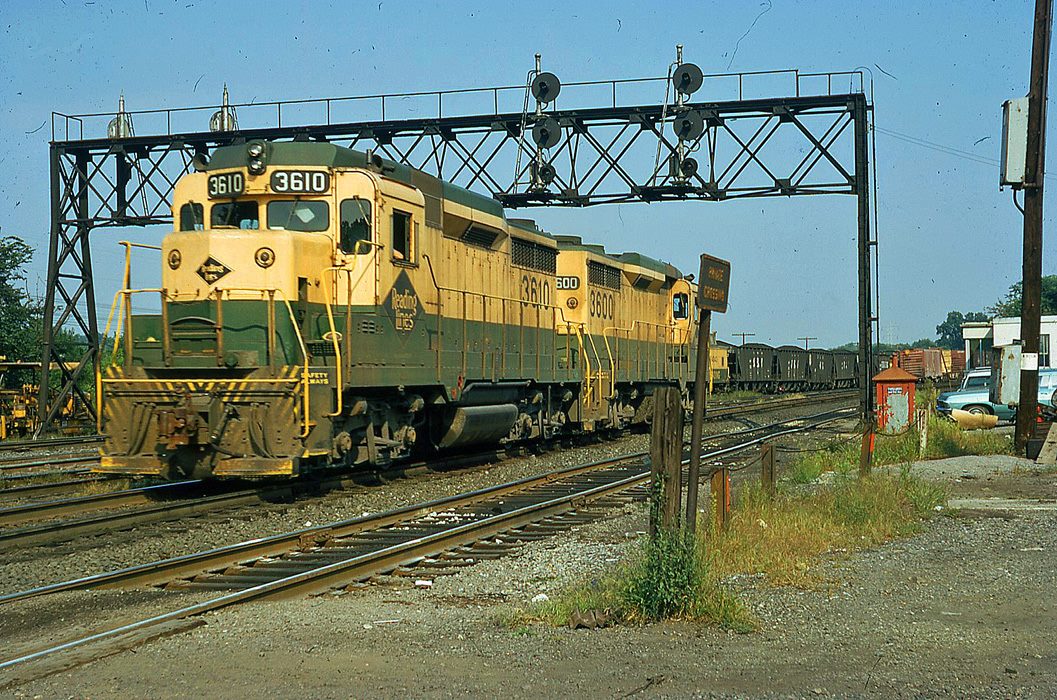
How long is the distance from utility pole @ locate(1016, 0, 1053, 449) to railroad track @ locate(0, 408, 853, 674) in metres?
7.65

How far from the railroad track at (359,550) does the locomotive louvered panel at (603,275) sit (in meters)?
7.68

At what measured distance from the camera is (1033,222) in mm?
17375

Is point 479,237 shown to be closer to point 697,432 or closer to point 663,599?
point 697,432

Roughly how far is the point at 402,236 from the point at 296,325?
7.65 ft

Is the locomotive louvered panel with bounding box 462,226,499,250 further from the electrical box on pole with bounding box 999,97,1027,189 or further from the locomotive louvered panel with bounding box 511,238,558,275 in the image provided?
the electrical box on pole with bounding box 999,97,1027,189

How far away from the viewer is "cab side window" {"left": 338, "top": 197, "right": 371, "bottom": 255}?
12.8 m

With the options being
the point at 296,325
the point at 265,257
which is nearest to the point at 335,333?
the point at 296,325

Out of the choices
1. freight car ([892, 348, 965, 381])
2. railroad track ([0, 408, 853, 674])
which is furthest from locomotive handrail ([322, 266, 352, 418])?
freight car ([892, 348, 965, 381])

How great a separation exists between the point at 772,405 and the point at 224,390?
2990cm

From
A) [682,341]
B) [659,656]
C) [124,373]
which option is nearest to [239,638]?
[659,656]

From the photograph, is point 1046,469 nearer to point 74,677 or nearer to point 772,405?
point 74,677

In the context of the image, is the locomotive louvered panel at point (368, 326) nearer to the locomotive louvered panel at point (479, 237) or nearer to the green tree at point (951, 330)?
the locomotive louvered panel at point (479, 237)

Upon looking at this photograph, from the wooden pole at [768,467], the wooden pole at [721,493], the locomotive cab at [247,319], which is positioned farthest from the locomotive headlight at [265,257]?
the wooden pole at [768,467]

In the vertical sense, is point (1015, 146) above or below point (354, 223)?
above
